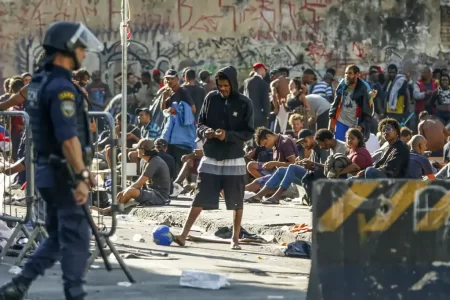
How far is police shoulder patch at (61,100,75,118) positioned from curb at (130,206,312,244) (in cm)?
541

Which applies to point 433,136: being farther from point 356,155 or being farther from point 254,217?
point 254,217

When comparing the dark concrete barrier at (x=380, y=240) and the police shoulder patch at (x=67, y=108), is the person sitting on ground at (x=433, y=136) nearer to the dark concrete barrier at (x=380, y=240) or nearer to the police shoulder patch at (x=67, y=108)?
the dark concrete barrier at (x=380, y=240)

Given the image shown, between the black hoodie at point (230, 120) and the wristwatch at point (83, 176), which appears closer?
the wristwatch at point (83, 176)

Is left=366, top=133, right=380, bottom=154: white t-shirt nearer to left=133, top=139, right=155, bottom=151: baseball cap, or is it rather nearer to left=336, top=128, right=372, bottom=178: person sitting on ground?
left=336, top=128, right=372, bottom=178: person sitting on ground

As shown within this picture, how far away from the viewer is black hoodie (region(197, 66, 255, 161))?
12141mm

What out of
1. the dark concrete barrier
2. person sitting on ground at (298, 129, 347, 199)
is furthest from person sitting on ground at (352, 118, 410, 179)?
the dark concrete barrier

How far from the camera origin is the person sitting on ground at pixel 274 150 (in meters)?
16.5

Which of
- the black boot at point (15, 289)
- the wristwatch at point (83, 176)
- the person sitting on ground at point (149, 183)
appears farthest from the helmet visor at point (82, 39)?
the person sitting on ground at point (149, 183)

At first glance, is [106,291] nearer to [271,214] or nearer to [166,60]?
[271,214]

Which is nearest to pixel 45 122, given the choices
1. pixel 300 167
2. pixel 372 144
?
pixel 300 167

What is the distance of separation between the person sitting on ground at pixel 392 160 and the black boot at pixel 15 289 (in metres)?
6.30

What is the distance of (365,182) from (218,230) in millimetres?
6262

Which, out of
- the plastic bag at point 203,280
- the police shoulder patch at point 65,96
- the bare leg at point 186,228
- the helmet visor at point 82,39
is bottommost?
the bare leg at point 186,228

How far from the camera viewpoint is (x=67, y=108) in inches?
289
